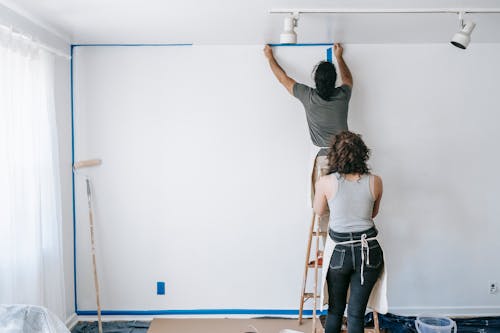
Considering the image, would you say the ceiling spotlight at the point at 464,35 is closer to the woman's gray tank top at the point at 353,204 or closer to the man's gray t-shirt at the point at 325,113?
the man's gray t-shirt at the point at 325,113

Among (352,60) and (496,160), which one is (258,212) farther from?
(496,160)

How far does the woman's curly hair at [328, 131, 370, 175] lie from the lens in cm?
255

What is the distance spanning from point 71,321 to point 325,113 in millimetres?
2717

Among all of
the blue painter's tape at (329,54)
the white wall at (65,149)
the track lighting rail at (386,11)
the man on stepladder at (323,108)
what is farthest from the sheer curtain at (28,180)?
the blue painter's tape at (329,54)

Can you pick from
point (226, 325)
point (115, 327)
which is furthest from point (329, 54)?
point (115, 327)

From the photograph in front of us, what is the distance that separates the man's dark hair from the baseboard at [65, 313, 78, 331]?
2.76 meters

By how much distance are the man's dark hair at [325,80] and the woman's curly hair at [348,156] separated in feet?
2.40

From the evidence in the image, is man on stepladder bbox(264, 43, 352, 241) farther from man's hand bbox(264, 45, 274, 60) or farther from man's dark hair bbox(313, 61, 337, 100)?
man's hand bbox(264, 45, 274, 60)

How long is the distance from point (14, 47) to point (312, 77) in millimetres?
2240

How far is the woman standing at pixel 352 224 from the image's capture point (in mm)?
2551

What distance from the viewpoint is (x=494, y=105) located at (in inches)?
149

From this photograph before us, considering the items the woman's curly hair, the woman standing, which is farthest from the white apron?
the woman's curly hair

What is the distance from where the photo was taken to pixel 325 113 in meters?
3.30

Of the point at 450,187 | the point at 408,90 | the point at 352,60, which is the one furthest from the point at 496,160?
the point at 352,60
